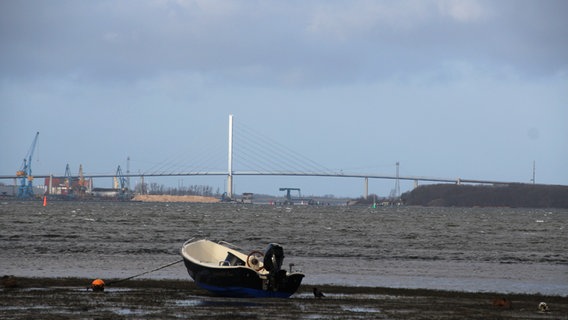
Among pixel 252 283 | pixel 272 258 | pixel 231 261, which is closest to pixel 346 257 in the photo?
pixel 231 261

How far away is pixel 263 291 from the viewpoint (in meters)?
22.6

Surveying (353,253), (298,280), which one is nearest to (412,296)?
(298,280)

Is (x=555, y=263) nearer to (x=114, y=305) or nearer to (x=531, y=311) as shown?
(x=531, y=311)

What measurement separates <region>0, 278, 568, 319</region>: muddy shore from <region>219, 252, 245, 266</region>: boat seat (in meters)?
0.88

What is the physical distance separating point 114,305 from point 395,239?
34.5m

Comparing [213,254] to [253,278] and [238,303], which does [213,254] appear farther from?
[238,303]

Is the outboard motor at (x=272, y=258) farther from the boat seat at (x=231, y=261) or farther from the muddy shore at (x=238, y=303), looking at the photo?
the boat seat at (x=231, y=261)

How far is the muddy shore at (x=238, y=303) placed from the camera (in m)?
19.2

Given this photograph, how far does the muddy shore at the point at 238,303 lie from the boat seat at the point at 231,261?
88 cm

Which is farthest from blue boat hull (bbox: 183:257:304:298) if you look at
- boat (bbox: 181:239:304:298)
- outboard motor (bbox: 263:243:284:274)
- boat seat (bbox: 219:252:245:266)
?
boat seat (bbox: 219:252:245:266)

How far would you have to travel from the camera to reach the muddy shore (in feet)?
62.9

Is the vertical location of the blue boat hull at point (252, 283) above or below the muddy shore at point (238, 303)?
above

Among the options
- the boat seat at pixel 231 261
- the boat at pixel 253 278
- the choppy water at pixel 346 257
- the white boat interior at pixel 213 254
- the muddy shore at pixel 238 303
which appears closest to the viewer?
the muddy shore at pixel 238 303

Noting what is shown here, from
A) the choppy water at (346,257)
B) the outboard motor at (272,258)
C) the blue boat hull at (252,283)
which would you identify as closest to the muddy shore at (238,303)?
the blue boat hull at (252,283)
